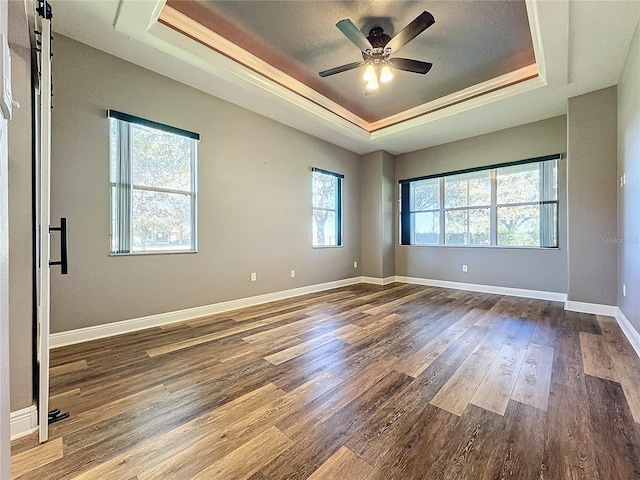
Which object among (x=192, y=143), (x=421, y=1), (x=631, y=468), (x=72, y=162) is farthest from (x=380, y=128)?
(x=631, y=468)

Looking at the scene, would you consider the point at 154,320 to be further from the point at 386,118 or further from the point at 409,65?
the point at 386,118

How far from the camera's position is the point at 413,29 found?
2.44 m

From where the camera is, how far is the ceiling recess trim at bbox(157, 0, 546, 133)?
2.64m

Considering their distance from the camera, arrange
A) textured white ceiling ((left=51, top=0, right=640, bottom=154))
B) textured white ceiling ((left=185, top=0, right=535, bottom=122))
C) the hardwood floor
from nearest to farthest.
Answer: the hardwood floor
textured white ceiling ((left=51, top=0, right=640, bottom=154))
textured white ceiling ((left=185, top=0, right=535, bottom=122))

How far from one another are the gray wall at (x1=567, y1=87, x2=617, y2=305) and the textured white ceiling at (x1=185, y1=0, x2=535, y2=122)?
41.6 inches

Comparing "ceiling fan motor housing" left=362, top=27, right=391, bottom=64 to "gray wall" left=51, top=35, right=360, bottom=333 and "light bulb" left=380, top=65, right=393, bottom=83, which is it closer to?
"light bulb" left=380, top=65, right=393, bottom=83

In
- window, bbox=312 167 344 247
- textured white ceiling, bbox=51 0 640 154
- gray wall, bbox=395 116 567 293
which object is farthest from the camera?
window, bbox=312 167 344 247

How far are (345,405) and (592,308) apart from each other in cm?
375

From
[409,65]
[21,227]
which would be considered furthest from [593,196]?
[21,227]

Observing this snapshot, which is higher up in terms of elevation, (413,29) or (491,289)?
Answer: (413,29)

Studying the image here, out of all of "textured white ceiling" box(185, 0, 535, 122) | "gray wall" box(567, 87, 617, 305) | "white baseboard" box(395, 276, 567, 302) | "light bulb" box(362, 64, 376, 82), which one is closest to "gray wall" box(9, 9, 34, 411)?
"textured white ceiling" box(185, 0, 535, 122)

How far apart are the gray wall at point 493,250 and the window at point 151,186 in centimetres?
429

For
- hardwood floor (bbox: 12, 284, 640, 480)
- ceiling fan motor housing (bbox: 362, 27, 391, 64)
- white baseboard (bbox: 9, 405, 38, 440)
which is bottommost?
hardwood floor (bbox: 12, 284, 640, 480)

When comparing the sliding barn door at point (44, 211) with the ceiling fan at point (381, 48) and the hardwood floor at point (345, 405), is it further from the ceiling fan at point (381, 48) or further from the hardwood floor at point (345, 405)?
the ceiling fan at point (381, 48)
